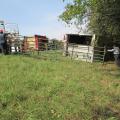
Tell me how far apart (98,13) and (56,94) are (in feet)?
35.8

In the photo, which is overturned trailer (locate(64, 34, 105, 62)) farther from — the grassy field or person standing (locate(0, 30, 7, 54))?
the grassy field

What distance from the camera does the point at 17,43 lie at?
2834 centimetres

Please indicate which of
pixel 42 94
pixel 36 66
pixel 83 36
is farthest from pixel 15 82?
pixel 83 36

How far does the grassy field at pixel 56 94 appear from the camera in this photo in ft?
36.4

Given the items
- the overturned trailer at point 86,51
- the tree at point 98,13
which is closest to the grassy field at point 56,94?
the tree at point 98,13

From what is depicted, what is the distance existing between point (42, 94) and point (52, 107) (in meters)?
1.46

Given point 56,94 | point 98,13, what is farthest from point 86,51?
point 56,94

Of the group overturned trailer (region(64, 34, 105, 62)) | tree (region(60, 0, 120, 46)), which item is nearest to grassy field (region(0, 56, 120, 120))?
tree (region(60, 0, 120, 46))

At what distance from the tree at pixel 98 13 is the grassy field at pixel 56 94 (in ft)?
14.9

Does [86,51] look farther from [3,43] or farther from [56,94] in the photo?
[56,94]

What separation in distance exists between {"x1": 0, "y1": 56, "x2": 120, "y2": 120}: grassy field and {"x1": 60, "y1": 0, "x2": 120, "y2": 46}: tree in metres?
4.53

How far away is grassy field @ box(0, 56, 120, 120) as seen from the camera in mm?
11109

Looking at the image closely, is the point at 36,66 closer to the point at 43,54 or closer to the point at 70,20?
the point at 70,20

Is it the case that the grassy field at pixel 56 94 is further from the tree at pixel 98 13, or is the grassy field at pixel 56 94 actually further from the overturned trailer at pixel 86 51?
the overturned trailer at pixel 86 51
